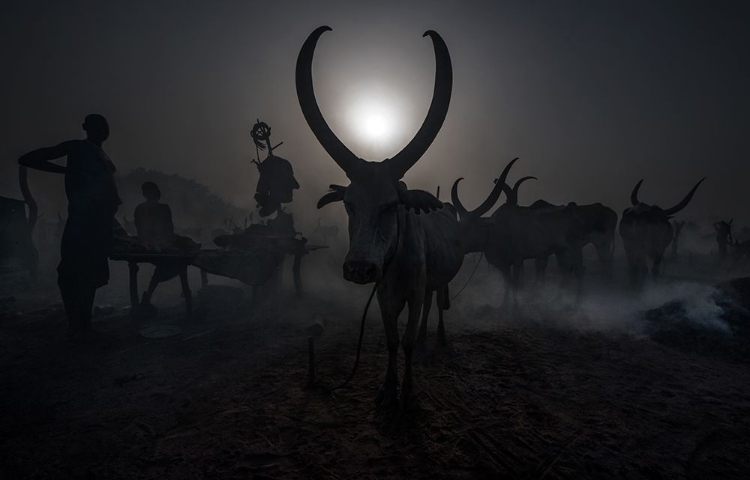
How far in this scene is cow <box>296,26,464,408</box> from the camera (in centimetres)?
281

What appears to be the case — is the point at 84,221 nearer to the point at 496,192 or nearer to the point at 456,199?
the point at 456,199

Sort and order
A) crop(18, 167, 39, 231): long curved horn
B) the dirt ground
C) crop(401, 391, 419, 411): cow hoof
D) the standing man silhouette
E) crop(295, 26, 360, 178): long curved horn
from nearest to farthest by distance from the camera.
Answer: the dirt ground < crop(295, 26, 360, 178): long curved horn < crop(401, 391, 419, 411): cow hoof < the standing man silhouette < crop(18, 167, 39, 231): long curved horn

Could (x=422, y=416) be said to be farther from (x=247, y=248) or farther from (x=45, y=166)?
(x=45, y=166)

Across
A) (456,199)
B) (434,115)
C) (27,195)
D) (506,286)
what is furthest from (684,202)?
(27,195)

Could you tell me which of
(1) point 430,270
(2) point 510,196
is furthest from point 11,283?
(2) point 510,196

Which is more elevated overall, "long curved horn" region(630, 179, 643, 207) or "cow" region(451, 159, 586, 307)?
"long curved horn" region(630, 179, 643, 207)

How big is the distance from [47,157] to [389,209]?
23.0 ft

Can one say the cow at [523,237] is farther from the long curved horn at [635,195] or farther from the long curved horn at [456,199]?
the long curved horn at [635,195]

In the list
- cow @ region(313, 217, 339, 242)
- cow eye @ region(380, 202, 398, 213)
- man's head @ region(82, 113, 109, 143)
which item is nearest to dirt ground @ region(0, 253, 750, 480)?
cow eye @ region(380, 202, 398, 213)

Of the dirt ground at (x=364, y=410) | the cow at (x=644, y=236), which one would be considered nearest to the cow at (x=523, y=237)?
the cow at (x=644, y=236)

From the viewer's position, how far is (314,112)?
140 inches

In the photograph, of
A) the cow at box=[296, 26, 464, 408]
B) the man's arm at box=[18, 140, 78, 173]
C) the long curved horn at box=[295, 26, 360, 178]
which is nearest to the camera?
the cow at box=[296, 26, 464, 408]

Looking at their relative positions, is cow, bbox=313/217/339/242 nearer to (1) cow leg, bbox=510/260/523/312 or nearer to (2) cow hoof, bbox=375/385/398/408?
(1) cow leg, bbox=510/260/523/312

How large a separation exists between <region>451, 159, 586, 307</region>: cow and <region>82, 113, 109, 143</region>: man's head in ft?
30.1
